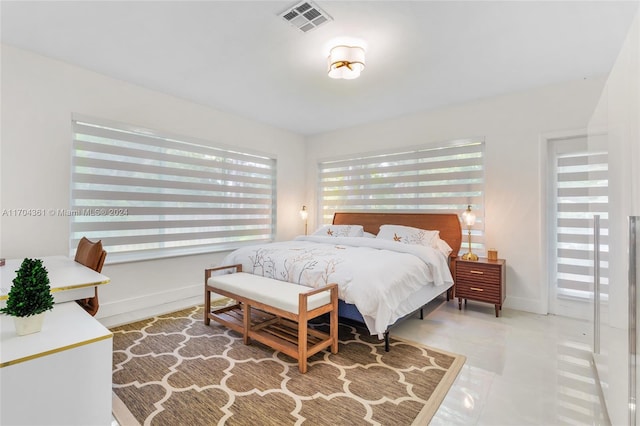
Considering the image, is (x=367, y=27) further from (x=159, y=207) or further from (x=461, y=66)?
(x=159, y=207)

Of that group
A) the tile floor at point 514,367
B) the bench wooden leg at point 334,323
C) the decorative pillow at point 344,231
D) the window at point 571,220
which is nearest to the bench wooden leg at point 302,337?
the bench wooden leg at point 334,323

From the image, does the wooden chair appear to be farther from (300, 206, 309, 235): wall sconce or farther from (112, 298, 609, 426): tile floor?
(300, 206, 309, 235): wall sconce

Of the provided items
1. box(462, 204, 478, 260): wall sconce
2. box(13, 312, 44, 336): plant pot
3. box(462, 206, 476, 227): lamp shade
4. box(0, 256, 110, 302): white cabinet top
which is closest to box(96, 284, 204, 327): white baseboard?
box(0, 256, 110, 302): white cabinet top

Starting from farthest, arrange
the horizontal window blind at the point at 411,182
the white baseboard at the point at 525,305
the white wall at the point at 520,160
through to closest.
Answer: the horizontal window blind at the point at 411,182, the white baseboard at the point at 525,305, the white wall at the point at 520,160

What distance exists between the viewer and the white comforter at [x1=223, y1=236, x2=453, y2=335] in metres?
2.41

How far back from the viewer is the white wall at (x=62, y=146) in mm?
2697

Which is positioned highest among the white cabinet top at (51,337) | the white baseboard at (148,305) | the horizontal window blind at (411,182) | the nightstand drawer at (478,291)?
the horizontal window blind at (411,182)

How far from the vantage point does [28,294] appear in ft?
4.33

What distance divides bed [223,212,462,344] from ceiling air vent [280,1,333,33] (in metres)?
1.94

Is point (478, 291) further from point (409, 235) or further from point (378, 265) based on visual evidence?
point (378, 265)

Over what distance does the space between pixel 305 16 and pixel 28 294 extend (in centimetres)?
230

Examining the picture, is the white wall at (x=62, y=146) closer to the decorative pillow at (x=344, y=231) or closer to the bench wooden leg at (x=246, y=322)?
the bench wooden leg at (x=246, y=322)

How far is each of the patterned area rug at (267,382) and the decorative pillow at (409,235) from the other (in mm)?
1468

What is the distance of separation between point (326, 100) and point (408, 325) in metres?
2.85
